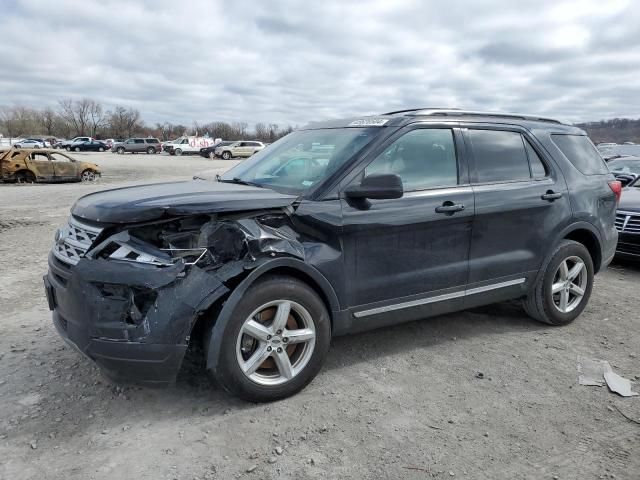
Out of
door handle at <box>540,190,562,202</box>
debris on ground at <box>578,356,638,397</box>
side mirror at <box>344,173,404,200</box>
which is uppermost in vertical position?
side mirror at <box>344,173,404,200</box>

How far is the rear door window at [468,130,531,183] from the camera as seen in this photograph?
4.27m

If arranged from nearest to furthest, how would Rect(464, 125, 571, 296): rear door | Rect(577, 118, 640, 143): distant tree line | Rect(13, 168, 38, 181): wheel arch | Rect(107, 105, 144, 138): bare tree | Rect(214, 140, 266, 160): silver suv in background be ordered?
Rect(464, 125, 571, 296): rear door < Rect(13, 168, 38, 181): wheel arch < Rect(577, 118, 640, 143): distant tree line < Rect(214, 140, 266, 160): silver suv in background < Rect(107, 105, 144, 138): bare tree

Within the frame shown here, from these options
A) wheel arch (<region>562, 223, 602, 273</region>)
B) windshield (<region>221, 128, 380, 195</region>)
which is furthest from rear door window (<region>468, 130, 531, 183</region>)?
windshield (<region>221, 128, 380, 195</region>)

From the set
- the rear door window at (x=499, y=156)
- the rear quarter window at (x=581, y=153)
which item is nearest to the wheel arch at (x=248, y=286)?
the rear door window at (x=499, y=156)

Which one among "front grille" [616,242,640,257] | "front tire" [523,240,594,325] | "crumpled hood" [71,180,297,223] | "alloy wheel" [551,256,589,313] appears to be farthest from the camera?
"front grille" [616,242,640,257]

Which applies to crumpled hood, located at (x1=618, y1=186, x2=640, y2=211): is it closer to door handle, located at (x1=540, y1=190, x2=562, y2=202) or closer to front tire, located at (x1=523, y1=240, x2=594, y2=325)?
front tire, located at (x1=523, y1=240, x2=594, y2=325)

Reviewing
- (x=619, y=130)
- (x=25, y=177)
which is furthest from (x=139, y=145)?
(x=619, y=130)

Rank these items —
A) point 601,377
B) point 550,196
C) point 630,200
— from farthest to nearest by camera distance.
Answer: point 630,200 < point 550,196 < point 601,377

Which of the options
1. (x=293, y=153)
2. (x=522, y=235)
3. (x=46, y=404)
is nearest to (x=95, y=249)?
(x=46, y=404)

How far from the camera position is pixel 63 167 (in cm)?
2134

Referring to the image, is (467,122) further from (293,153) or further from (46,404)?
(46,404)

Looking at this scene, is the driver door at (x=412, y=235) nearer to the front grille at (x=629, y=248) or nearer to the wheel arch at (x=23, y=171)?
the front grille at (x=629, y=248)

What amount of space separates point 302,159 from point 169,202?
1379 mm

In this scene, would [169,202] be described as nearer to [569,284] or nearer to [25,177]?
[569,284]
